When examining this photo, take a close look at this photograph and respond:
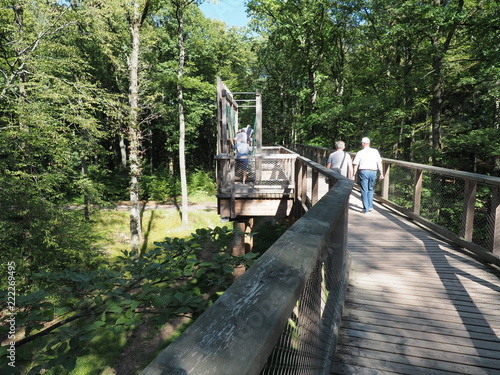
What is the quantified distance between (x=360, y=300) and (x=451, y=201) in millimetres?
5959

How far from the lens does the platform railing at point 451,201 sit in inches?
167

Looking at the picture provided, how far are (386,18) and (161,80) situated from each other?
1243 cm

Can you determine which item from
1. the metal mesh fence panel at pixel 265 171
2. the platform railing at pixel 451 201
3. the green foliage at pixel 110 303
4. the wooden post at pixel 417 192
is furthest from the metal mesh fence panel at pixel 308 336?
the metal mesh fence panel at pixel 265 171

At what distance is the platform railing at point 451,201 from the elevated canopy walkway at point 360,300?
0.03 meters

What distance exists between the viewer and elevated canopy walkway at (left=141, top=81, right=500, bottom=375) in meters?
0.69

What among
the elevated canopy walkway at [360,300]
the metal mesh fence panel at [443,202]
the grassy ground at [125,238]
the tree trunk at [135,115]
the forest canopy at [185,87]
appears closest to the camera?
the elevated canopy walkway at [360,300]

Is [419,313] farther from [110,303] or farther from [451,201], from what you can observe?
[451,201]

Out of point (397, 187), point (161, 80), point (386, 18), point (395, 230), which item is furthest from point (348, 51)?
point (395, 230)

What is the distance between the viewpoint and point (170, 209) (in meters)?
20.9

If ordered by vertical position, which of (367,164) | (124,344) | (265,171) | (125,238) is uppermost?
(367,164)

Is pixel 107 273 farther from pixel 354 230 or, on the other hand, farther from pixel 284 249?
pixel 354 230

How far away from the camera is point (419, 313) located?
9.84ft

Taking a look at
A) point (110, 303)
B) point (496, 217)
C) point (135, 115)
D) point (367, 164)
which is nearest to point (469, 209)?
point (496, 217)

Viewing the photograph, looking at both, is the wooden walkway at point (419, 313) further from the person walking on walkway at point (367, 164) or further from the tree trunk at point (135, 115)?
the tree trunk at point (135, 115)
